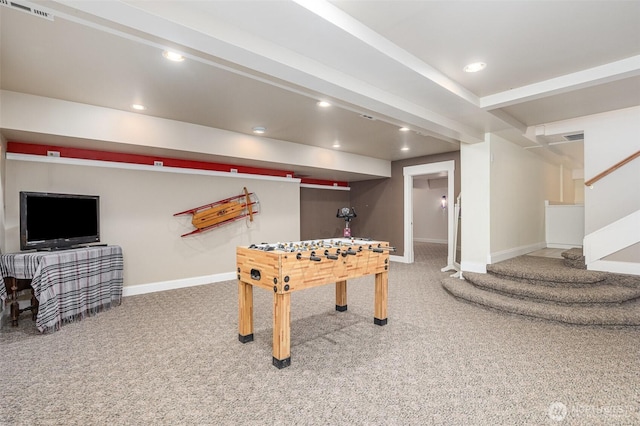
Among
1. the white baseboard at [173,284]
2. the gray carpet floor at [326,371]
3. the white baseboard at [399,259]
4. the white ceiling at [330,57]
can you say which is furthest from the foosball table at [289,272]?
the white baseboard at [399,259]

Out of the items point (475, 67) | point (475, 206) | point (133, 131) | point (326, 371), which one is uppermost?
point (475, 67)

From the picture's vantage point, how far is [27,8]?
187 cm

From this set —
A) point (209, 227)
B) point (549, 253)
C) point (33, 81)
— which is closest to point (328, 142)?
point (209, 227)

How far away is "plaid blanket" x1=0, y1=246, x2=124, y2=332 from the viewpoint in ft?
10.4

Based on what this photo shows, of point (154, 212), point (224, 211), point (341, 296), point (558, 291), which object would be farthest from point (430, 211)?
point (154, 212)

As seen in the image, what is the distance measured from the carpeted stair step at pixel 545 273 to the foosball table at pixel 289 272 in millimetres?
2045

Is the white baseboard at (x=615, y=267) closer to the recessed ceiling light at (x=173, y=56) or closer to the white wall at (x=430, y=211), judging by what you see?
the recessed ceiling light at (x=173, y=56)

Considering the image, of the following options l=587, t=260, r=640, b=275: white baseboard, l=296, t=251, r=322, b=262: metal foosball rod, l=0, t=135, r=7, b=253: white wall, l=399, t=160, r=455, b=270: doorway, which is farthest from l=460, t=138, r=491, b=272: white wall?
l=0, t=135, r=7, b=253: white wall

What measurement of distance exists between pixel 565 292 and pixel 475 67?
2.78m

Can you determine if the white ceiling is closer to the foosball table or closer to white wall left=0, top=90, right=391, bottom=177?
white wall left=0, top=90, right=391, bottom=177

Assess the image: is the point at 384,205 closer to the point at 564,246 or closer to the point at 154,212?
the point at 564,246

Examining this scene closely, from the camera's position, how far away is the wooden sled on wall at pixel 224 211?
206 inches

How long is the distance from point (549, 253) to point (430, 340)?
4147mm

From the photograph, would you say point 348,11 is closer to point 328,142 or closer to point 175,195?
point 328,142
